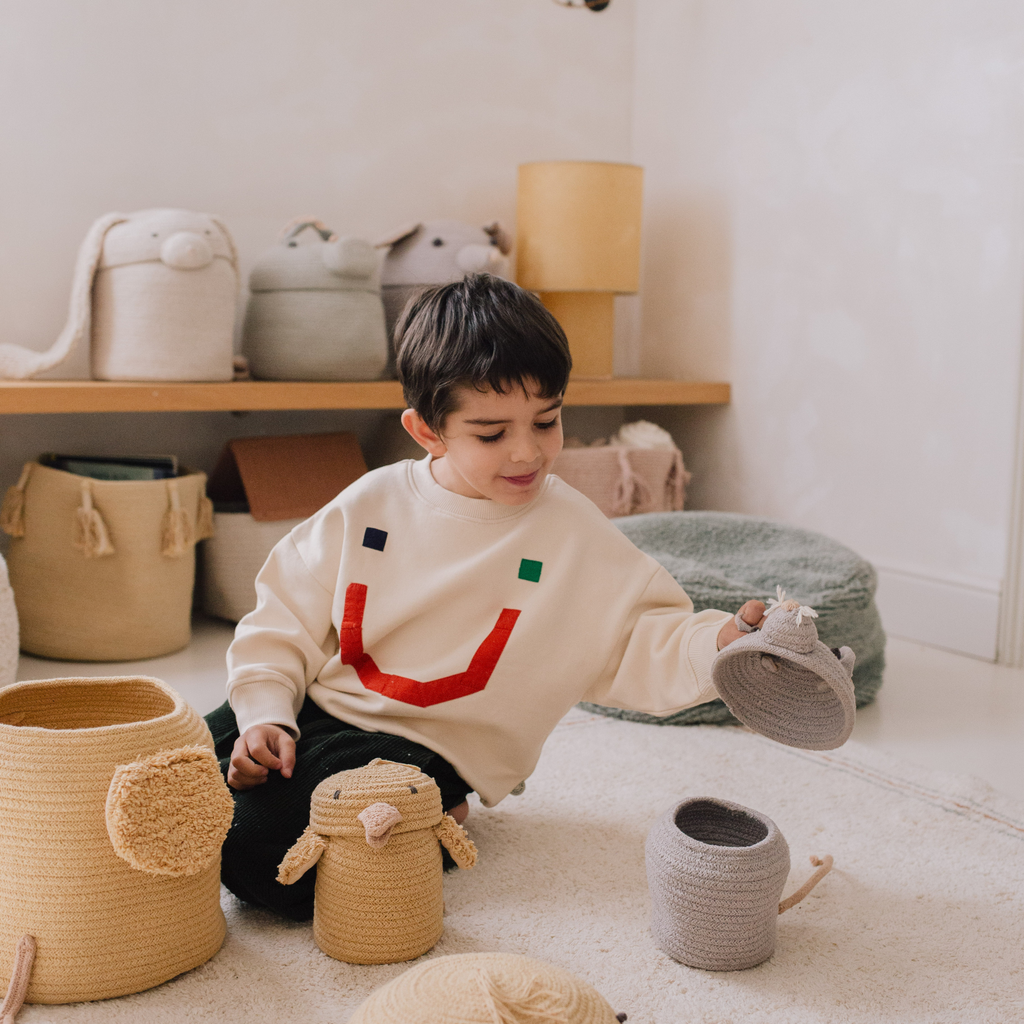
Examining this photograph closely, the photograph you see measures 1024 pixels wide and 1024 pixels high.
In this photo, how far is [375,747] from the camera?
1026 millimetres

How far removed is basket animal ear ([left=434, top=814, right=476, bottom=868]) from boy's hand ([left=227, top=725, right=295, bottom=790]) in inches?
6.1

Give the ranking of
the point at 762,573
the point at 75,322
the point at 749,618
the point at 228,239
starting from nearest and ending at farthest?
the point at 749,618 → the point at 762,573 → the point at 75,322 → the point at 228,239

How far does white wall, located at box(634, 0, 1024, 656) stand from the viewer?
6.24 feet

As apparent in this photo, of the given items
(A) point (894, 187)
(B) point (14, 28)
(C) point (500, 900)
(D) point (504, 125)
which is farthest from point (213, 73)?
(C) point (500, 900)

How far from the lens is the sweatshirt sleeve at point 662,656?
98cm

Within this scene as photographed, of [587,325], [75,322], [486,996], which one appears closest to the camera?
[486,996]

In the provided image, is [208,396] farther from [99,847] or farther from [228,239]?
[99,847]

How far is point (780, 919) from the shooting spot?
100cm

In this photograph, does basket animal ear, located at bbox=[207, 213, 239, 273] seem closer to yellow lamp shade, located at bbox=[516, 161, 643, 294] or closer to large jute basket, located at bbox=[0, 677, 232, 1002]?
yellow lamp shade, located at bbox=[516, 161, 643, 294]

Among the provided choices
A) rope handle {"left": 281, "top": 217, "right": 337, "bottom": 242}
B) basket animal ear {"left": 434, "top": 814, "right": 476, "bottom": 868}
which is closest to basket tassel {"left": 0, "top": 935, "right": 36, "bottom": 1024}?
basket animal ear {"left": 434, "top": 814, "right": 476, "bottom": 868}

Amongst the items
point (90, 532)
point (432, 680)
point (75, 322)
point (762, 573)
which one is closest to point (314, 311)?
point (75, 322)

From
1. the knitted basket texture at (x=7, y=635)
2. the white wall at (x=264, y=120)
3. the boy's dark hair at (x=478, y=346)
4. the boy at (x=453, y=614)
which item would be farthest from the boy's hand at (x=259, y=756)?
the white wall at (x=264, y=120)

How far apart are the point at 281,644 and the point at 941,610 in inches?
55.0

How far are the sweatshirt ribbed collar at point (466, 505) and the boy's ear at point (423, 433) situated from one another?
1.6 inches
